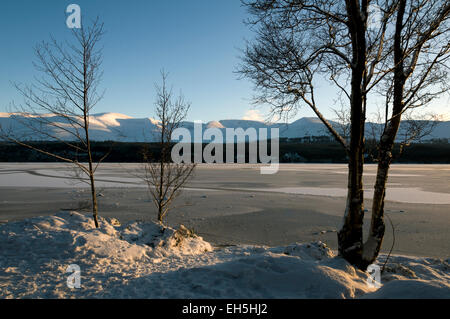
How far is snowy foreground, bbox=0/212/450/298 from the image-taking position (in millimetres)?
3910

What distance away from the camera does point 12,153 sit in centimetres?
6738

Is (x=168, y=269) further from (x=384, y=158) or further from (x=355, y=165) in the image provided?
(x=384, y=158)

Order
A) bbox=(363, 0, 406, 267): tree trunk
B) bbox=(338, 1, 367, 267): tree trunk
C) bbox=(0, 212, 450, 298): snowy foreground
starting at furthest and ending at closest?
bbox=(363, 0, 406, 267): tree trunk, bbox=(338, 1, 367, 267): tree trunk, bbox=(0, 212, 450, 298): snowy foreground

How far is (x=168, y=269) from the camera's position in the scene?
551 centimetres

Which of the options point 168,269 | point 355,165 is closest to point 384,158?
point 355,165

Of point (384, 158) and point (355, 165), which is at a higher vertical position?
point (384, 158)

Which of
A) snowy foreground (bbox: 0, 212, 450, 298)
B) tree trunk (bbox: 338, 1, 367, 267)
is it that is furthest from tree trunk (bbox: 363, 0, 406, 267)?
snowy foreground (bbox: 0, 212, 450, 298)

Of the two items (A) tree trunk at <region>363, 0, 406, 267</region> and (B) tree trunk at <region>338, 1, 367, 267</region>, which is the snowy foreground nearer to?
(B) tree trunk at <region>338, 1, 367, 267</region>

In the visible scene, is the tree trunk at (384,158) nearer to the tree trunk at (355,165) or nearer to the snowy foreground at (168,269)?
the tree trunk at (355,165)

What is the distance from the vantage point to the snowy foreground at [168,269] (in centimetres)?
391

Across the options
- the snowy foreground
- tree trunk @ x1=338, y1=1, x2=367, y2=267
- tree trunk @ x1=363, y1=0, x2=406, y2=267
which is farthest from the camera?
tree trunk @ x1=363, y1=0, x2=406, y2=267

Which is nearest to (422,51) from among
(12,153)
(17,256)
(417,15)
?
(417,15)

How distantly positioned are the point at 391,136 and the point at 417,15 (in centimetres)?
231
